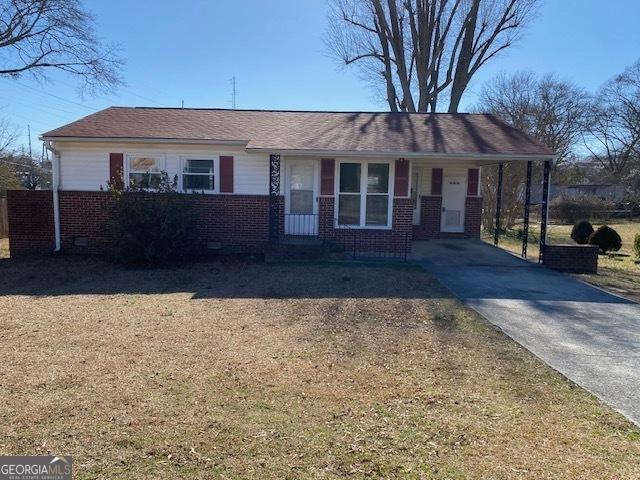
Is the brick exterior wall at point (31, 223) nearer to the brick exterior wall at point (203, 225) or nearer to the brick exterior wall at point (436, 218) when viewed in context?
the brick exterior wall at point (203, 225)

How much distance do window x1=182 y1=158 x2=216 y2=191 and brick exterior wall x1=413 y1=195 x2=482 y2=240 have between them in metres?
6.75

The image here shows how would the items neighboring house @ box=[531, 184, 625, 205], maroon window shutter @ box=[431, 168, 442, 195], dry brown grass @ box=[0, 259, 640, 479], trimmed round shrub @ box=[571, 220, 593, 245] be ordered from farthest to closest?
1. neighboring house @ box=[531, 184, 625, 205]
2. trimmed round shrub @ box=[571, 220, 593, 245]
3. maroon window shutter @ box=[431, 168, 442, 195]
4. dry brown grass @ box=[0, 259, 640, 479]

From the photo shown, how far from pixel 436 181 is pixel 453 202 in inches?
36.0

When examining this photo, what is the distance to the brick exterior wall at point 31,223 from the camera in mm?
12609

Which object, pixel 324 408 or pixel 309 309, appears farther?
pixel 309 309

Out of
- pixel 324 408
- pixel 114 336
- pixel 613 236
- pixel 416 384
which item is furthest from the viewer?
pixel 613 236

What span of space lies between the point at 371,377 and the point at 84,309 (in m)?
4.95

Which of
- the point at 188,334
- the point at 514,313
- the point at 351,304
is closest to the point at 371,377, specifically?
the point at 188,334

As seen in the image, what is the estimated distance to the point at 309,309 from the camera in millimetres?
7344

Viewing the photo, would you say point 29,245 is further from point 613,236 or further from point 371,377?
point 613,236

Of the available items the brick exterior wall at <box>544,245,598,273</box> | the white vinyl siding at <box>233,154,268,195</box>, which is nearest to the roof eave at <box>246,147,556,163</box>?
the white vinyl siding at <box>233,154,268,195</box>

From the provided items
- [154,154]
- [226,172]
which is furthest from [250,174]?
[154,154]

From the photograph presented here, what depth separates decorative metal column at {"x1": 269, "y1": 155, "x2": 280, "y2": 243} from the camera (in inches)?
486

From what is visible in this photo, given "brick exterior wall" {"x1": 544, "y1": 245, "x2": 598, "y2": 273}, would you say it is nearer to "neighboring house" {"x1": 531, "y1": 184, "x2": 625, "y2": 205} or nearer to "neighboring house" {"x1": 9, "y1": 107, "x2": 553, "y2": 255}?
"neighboring house" {"x1": 9, "y1": 107, "x2": 553, "y2": 255}
